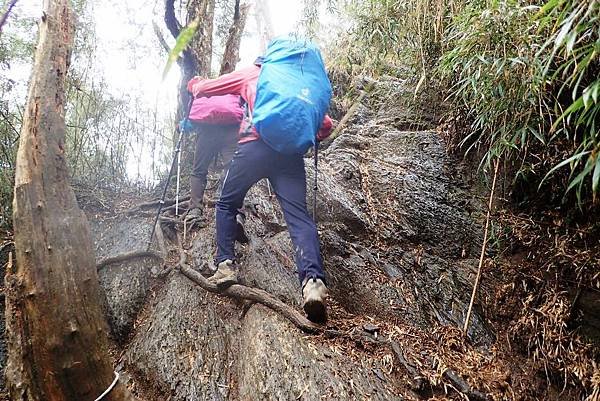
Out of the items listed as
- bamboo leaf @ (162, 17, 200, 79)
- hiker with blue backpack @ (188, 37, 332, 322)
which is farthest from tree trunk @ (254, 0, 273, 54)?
bamboo leaf @ (162, 17, 200, 79)

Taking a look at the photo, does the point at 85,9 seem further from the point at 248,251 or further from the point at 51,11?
the point at 248,251

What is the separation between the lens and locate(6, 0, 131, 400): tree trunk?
1.94 m

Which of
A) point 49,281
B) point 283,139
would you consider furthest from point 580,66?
point 49,281

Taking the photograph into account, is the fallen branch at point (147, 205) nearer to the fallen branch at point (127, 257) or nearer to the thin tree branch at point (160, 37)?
the fallen branch at point (127, 257)

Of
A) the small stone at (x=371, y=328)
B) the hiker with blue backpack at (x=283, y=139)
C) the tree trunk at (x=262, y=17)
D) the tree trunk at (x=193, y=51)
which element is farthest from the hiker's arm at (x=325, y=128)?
the tree trunk at (x=262, y=17)

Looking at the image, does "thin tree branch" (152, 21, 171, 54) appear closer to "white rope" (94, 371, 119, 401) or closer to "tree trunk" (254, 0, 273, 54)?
"white rope" (94, 371, 119, 401)

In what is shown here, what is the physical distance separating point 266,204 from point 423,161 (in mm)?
2058

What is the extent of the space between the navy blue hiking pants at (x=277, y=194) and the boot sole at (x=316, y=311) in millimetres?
244

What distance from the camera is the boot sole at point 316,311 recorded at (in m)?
3.15

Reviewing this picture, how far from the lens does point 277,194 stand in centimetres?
370

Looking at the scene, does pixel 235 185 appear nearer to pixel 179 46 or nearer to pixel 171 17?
pixel 179 46

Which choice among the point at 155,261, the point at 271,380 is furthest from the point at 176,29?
the point at 271,380

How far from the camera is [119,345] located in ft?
12.1

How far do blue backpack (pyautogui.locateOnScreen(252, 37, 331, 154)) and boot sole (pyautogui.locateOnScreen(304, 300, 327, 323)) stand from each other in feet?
4.27
